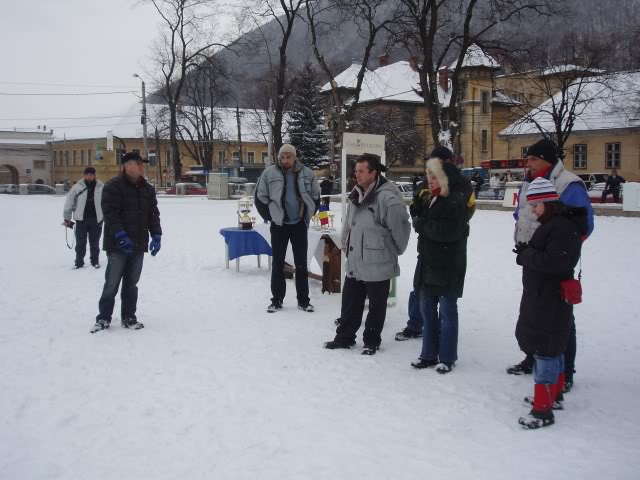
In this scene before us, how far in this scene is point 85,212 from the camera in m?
11.1

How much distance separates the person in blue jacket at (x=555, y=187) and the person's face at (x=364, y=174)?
54.0 inches

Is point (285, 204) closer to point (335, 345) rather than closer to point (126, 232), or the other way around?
point (126, 232)

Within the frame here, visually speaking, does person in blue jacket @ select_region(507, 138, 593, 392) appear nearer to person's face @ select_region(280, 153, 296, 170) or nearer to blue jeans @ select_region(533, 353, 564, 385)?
blue jeans @ select_region(533, 353, 564, 385)

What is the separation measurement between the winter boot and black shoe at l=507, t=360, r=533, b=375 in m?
1.05

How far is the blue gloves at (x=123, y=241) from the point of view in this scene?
6328 mm

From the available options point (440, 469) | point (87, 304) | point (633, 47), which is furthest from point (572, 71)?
point (440, 469)

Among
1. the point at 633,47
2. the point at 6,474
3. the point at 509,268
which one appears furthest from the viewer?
the point at 633,47

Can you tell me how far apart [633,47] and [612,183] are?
8275 millimetres

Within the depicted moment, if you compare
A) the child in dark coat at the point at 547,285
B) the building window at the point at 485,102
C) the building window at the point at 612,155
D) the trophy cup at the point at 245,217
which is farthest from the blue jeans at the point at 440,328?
the building window at the point at 485,102

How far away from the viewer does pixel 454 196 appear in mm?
4996

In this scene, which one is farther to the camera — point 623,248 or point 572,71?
point 572,71

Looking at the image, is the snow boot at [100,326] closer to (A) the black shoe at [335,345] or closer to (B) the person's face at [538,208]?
(A) the black shoe at [335,345]

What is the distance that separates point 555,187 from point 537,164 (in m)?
0.25

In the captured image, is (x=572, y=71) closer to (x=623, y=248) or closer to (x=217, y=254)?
(x=623, y=248)
